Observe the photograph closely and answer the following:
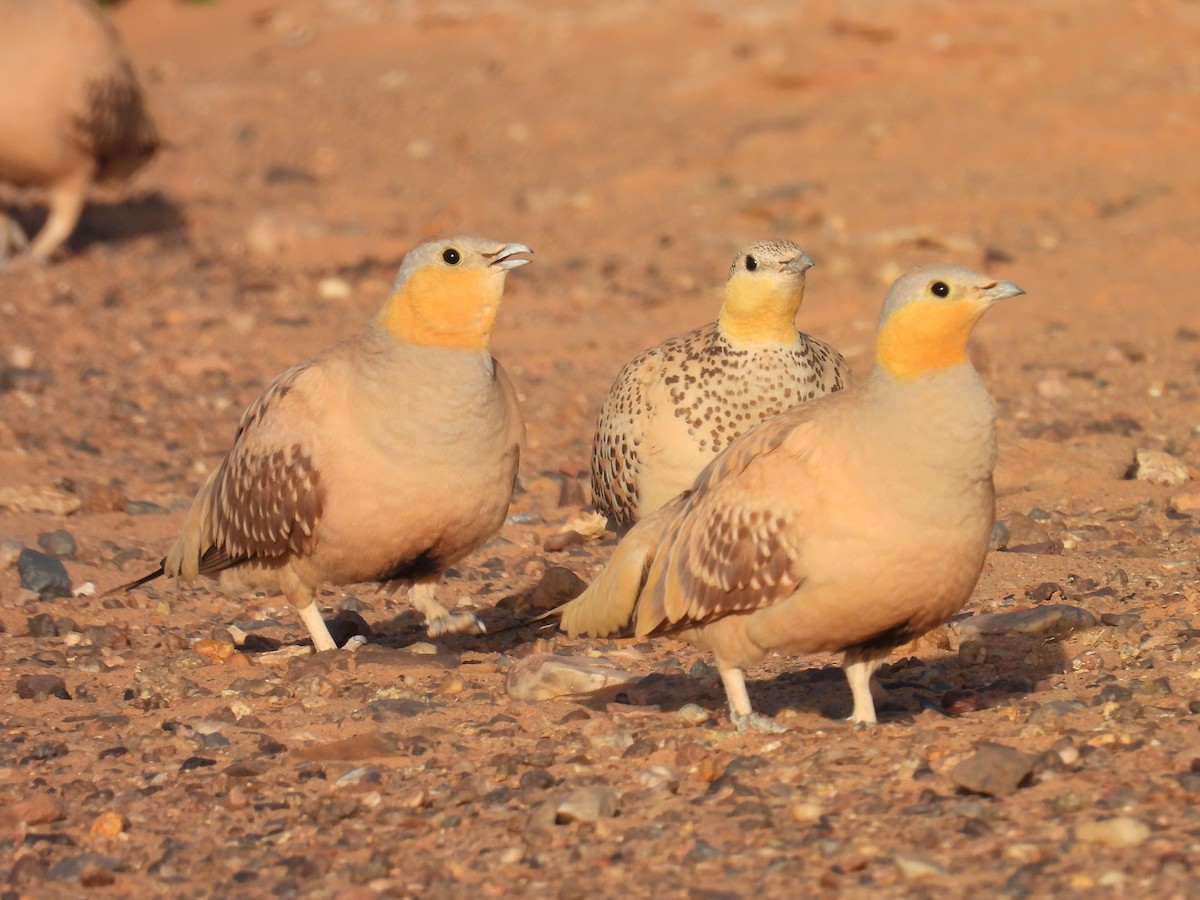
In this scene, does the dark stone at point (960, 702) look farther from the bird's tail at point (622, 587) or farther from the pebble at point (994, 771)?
the bird's tail at point (622, 587)

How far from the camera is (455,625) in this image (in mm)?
6480

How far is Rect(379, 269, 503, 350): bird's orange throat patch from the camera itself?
583cm

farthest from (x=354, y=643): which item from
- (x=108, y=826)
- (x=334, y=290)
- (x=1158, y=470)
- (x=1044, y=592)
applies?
(x=334, y=290)

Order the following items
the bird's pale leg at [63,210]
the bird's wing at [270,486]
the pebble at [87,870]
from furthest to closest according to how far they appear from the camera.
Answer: the bird's pale leg at [63,210]
the bird's wing at [270,486]
the pebble at [87,870]

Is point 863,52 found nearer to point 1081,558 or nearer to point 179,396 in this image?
point 179,396

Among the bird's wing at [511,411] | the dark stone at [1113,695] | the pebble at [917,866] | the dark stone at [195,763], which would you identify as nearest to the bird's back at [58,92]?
the bird's wing at [511,411]

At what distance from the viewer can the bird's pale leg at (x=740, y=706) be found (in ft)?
16.9

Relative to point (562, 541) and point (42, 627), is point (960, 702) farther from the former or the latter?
point (42, 627)

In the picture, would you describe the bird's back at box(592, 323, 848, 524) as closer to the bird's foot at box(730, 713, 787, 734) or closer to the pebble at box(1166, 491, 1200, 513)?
the bird's foot at box(730, 713, 787, 734)

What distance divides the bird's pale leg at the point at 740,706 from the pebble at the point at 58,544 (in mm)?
3443

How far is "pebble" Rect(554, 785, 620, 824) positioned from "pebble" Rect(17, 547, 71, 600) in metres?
3.16

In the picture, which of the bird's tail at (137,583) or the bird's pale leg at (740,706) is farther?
the bird's tail at (137,583)

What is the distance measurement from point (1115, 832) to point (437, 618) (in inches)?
116

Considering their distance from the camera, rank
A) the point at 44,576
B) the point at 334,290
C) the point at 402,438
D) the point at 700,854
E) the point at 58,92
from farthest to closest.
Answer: the point at 58,92 < the point at 334,290 < the point at 44,576 < the point at 402,438 < the point at 700,854
